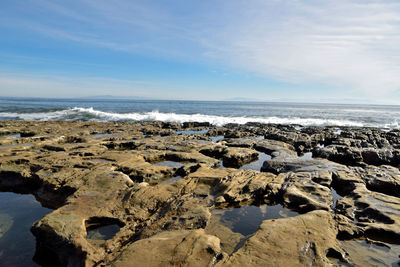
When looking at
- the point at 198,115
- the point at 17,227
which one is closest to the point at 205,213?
the point at 17,227

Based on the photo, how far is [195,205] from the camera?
4.66 meters

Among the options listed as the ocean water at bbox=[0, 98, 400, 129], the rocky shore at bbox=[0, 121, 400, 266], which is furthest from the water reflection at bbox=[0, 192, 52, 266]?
the ocean water at bbox=[0, 98, 400, 129]

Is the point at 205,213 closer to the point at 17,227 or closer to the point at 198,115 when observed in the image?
the point at 17,227

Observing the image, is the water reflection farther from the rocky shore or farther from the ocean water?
the ocean water

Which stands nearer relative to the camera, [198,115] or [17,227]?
[17,227]

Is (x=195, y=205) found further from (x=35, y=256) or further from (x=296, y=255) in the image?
(x=35, y=256)

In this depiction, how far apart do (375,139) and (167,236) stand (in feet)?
53.4

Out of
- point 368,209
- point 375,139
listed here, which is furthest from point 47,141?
point 375,139

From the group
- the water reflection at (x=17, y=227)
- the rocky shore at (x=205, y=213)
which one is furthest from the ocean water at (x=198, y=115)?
the water reflection at (x=17, y=227)

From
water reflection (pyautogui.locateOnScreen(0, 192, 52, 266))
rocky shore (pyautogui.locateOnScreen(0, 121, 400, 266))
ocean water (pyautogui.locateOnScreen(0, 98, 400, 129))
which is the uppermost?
ocean water (pyautogui.locateOnScreen(0, 98, 400, 129))

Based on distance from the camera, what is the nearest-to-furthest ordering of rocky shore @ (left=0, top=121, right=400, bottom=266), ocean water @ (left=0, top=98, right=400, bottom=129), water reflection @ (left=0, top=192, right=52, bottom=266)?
1. rocky shore @ (left=0, top=121, right=400, bottom=266)
2. water reflection @ (left=0, top=192, right=52, bottom=266)
3. ocean water @ (left=0, top=98, right=400, bottom=129)

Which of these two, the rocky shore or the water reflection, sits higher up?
the rocky shore

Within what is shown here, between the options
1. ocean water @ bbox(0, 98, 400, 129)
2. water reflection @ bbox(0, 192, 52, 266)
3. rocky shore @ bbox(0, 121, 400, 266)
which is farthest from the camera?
ocean water @ bbox(0, 98, 400, 129)

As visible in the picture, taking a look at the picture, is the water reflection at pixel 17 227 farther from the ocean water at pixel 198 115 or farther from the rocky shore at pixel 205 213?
the ocean water at pixel 198 115
